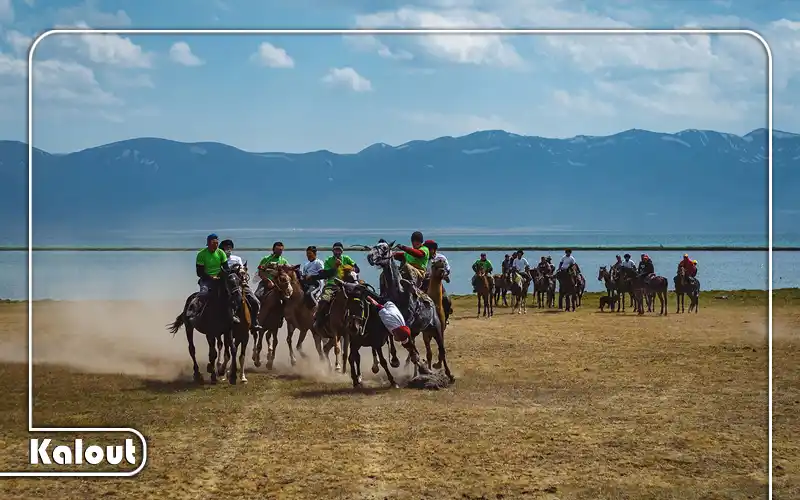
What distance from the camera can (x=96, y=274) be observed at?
63938 mm

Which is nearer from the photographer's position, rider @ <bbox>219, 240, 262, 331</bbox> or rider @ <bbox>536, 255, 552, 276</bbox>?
rider @ <bbox>219, 240, 262, 331</bbox>

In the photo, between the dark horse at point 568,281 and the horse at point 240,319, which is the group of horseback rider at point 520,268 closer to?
the dark horse at point 568,281

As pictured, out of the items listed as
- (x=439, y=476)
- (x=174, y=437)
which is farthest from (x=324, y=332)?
(x=439, y=476)

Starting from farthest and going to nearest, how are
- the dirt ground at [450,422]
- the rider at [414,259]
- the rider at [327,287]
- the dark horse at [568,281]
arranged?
the dark horse at [568,281] < the rider at [327,287] < the rider at [414,259] < the dirt ground at [450,422]

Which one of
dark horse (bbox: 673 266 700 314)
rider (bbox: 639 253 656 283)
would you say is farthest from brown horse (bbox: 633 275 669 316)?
dark horse (bbox: 673 266 700 314)

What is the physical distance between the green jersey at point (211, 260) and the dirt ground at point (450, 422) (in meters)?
2.17

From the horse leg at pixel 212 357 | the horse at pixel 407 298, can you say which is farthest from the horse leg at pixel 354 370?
the horse leg at pixel 212 357

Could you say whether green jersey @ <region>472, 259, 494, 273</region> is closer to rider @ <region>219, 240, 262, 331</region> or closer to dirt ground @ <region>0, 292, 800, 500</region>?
dirt ground @ <region>0, 292, 800, 500</region>

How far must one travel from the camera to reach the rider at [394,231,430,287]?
17.0 m

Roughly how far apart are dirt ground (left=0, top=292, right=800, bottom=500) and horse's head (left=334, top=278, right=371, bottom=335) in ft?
3.85

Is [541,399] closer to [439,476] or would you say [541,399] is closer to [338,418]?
[338,418]
